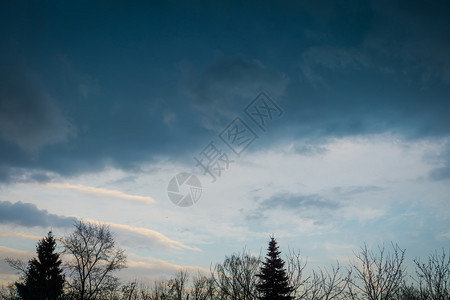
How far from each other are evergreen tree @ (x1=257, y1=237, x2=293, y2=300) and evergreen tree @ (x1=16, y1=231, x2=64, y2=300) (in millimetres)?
19623

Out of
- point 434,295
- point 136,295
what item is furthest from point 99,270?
point 434,295

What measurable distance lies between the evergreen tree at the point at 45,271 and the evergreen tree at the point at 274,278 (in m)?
19.6

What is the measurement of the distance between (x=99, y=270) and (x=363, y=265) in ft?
102

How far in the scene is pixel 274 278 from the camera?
999 inches

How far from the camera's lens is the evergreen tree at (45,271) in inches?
999

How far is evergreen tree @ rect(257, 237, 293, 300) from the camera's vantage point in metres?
23.9

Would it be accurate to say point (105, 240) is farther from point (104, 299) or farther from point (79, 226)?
point (104, 299)

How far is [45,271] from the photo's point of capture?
90.7ft

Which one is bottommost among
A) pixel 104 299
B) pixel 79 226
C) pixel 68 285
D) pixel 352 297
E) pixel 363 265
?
pixel 104 299

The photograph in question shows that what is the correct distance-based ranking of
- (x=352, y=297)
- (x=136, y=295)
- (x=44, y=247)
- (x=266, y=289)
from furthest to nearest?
(x=44, y=247) < (x=136, y=295) < (x=266, y=289) < (x=352, y=297)

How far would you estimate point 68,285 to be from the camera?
96.0ft

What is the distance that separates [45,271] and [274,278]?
23610 mm

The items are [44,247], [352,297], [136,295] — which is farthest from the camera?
[44,247]

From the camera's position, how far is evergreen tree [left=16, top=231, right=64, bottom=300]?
2538cm
